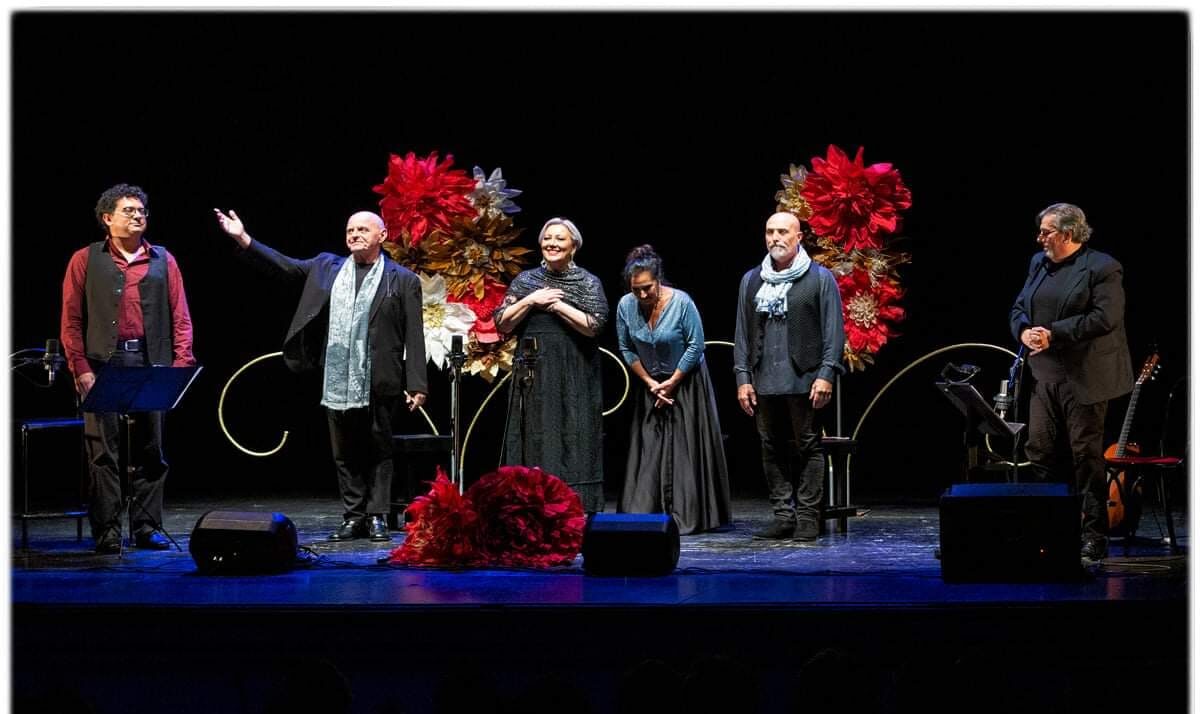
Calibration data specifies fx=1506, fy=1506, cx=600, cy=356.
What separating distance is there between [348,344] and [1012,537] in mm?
2716

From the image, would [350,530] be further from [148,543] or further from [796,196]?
[796,196]

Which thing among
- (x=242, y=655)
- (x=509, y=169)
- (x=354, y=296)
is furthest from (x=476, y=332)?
(x=242, y=655)

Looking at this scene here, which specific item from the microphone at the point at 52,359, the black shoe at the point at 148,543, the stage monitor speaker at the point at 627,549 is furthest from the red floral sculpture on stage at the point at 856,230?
the microphone at the point at 52,359

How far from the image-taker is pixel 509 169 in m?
7.73

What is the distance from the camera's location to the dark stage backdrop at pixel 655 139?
729 cm

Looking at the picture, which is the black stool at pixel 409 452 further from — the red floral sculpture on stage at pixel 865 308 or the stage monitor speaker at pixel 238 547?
the red floral sculpture on stage at pixel 865 308

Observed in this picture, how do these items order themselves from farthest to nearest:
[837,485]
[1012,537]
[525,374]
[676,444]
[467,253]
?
[467,253] → [837,485] → [676,444] → [525,374] → [1012,537]

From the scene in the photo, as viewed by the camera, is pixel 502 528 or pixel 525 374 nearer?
pixel 502 528

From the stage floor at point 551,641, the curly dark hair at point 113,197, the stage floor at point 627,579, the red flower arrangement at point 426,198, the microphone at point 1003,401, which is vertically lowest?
the stage floor at point 551,641

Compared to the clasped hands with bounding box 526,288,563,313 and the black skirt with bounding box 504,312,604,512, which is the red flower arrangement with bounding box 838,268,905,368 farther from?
the clasped hands with bounding box 526,288,563,313

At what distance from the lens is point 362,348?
5.97m

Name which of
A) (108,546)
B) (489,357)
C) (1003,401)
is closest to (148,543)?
(108,546)

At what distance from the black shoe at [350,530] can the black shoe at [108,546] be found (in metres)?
0.84

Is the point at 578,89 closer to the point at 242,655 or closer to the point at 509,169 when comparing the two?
the point at 509,169
